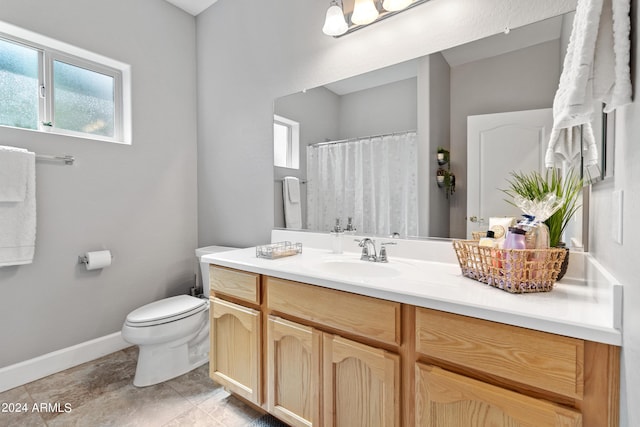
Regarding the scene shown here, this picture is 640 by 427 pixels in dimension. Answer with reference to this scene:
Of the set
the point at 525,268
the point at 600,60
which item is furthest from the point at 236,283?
the point at 600,60

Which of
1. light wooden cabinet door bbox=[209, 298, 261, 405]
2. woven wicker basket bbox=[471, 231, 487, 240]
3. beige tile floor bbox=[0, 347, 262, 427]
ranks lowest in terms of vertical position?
beige tile floor bbox=[0, 347, 262, 427]

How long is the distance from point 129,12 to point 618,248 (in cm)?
310

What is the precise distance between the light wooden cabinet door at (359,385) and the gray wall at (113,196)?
6.20 ft

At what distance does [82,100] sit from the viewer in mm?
2211

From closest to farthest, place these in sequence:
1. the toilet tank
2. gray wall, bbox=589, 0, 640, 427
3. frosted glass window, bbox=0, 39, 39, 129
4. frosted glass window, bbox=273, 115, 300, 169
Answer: gray wall, bbox=589, 0, 640, 427
frosted glass window, bbox=0, 39, 39, 129
frosted glass window, bbox=273, 115, 300, 169
the toilet tank

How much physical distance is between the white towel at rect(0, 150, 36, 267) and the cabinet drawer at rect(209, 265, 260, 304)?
1153mm

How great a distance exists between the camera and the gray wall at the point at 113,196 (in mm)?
1891

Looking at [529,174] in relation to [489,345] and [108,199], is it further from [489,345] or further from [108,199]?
[108,199]

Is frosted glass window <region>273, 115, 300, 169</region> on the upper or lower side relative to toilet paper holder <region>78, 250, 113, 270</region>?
upper

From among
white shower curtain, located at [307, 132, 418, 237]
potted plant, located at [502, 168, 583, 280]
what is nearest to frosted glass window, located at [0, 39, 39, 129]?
white shower curtain, located at [307, 132, 418, 237]

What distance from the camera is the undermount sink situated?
4.53ft

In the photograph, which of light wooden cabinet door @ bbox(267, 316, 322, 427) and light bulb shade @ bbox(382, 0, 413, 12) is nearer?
light wooden cabinet door @ bbox(267, 316, 322, 427)

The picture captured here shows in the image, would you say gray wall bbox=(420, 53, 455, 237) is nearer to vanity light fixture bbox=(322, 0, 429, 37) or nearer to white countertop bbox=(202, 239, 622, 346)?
white countertop bbox=(202, 239, 622, 346)

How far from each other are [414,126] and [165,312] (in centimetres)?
181
